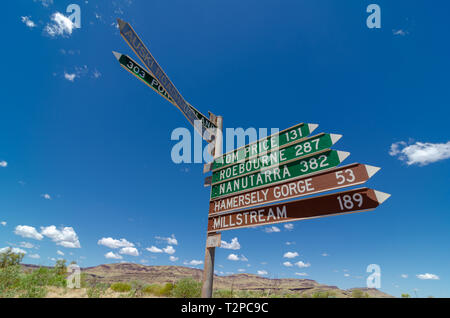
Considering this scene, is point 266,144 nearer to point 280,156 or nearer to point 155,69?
point 280,156

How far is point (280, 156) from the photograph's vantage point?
4.98m

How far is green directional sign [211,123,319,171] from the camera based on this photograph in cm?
484

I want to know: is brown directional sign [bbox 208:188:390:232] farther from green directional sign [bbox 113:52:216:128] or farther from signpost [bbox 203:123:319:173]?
green directional sign [bbox 113:52:216:128]

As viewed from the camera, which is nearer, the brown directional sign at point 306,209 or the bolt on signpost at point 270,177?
the brown directional sign at point 306,209

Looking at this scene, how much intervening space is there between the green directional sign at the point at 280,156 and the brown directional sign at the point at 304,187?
0.55m

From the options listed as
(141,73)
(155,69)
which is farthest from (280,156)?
(141,73)

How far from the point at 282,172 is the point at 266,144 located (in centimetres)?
99

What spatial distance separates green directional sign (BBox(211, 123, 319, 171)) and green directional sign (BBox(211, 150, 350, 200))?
565mm

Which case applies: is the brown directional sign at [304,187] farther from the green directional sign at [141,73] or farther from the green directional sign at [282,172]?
the green directional sign at [141,73]

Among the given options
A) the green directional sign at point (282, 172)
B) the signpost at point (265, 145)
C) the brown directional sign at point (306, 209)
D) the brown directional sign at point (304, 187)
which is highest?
the signpost at point (265, 145)

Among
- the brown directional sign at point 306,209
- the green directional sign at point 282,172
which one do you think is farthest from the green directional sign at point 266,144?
the brown directional sign at point 306,209

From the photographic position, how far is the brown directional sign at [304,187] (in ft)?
11.9
